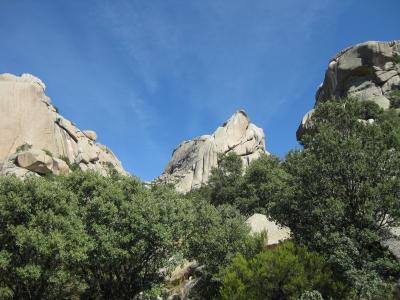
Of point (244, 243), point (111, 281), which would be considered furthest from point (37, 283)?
point (244, 243)

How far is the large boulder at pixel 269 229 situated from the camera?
31.2 metres

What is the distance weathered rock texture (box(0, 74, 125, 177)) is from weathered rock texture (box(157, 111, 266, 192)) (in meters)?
23.6

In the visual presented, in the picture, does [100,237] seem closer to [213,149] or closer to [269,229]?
[269,229]

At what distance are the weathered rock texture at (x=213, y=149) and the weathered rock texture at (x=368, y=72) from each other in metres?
35.3

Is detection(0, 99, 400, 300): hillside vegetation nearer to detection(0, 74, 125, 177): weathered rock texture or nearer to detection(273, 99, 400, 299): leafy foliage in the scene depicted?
detection(273, 99, 400, 299): leafy foliage

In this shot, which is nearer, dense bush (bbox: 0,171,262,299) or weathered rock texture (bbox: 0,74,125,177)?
dense bush (bbox: 0,171,262,299)

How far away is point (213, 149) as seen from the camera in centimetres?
11606

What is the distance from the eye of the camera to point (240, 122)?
406 ft

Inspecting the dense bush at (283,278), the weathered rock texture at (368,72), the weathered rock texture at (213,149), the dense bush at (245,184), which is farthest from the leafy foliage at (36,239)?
the weathered rock texture at (213,149)

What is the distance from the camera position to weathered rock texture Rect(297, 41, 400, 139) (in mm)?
75562

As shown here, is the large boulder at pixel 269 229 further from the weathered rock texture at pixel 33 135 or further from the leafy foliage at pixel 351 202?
the weathered rock texture at pixel 33 135

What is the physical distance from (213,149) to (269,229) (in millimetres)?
82625

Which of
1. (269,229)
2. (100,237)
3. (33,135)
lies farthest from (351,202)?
(33,135)

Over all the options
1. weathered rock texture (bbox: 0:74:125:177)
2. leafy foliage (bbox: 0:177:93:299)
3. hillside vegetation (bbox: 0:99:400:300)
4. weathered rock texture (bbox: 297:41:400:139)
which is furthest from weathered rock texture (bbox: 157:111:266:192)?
leafy foliage (bbox: 0:177:93:299)
